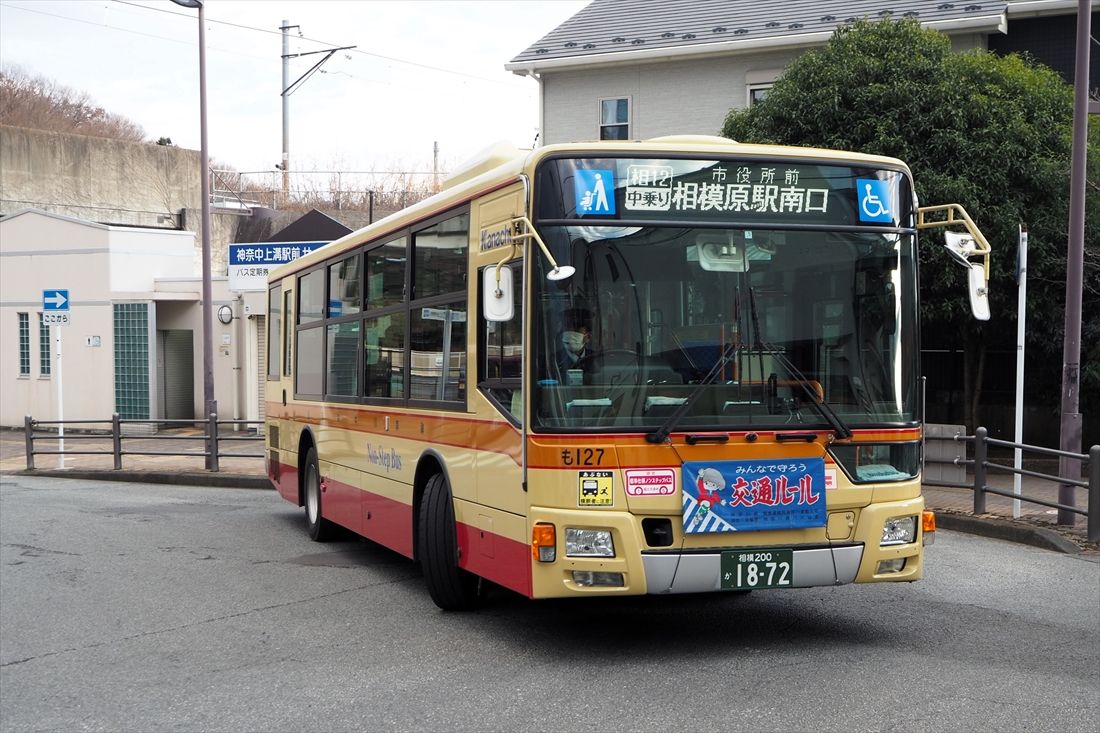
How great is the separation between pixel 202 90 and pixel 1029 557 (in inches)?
732

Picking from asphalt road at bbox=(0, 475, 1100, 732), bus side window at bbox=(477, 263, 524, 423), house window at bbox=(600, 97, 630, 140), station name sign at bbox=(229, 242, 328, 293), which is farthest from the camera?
house window at bbox=(600, 97, 630, 140)

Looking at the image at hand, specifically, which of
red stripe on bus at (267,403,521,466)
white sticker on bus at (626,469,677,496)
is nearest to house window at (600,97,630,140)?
red stripe on bus at (267,403,521,466)

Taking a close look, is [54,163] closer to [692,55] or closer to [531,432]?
[692,55]

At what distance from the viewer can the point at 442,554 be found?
9.02 m

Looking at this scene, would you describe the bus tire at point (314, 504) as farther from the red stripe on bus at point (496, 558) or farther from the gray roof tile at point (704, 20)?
the gray roof tile at point (704, 20)

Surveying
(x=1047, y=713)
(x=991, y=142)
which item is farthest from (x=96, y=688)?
(x=991, y=142)

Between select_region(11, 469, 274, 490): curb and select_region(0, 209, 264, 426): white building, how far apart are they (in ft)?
23.5

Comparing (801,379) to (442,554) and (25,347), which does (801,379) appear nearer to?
(442,554)

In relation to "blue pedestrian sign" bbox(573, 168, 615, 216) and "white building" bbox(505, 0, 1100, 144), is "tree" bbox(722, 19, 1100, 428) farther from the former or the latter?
"blue pedestrian sign" bbox(573, 168, 615, 216)

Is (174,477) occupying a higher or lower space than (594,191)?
lower

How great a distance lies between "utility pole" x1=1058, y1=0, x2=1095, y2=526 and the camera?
42.9 feet

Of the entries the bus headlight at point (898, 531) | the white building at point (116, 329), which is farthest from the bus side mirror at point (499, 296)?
the white building at point (116, 329)

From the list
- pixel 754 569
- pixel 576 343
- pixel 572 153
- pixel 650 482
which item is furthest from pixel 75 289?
pixel 754 569

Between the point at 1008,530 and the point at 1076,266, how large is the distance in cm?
291
